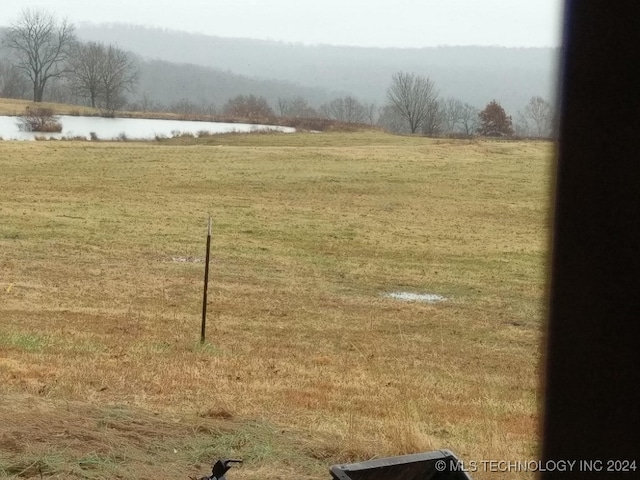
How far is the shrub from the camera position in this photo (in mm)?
39422

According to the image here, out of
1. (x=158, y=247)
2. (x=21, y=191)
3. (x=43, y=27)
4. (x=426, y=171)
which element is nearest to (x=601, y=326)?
(x=158, y=247)

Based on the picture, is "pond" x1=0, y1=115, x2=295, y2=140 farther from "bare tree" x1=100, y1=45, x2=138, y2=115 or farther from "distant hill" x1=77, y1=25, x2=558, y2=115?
"distant hill" x1=77, y1=25, x2=558, y2=115

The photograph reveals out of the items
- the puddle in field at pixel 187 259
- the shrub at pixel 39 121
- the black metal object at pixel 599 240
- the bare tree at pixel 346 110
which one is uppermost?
the bare tree at pixel 346 110

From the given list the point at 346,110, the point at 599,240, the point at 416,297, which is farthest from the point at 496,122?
the point at 599,240

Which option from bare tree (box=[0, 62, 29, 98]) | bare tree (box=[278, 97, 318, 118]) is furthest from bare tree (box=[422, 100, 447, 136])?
bare tree (box=[0, 62, 29, 98])

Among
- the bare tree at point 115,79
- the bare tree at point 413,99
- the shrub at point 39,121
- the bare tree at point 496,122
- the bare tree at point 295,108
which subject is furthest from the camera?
the bare tree at point 295,108

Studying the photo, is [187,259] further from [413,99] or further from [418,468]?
[413,99]

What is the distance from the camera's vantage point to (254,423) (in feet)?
16.9

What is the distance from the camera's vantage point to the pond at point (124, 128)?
37.9 metres

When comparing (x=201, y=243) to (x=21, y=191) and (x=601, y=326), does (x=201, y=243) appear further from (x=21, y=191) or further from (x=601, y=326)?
(x=601, y=326)

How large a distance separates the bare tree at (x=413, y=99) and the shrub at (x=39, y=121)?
21.0 metres

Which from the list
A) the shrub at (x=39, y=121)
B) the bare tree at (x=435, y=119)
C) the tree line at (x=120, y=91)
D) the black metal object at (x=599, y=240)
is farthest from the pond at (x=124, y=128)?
the black metal object at (x=599, y=240)

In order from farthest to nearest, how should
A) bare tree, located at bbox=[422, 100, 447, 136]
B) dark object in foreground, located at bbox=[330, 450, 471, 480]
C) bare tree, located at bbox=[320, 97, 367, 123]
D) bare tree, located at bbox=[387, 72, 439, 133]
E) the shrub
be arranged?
1. bare tree, located at bbox=[320, 97, 367, 123]
2. bare tree, located at bbox=[387, 72, 439, 133]
3. bare tree, located at bbox=[422, 100, 447, 136]
4. the shrub
5. dark object in foreground, located at bbox=[330, 450, 471, 480]

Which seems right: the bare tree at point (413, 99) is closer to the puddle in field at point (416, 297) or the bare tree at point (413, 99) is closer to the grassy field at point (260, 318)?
the grassy field at point (260, 318)
